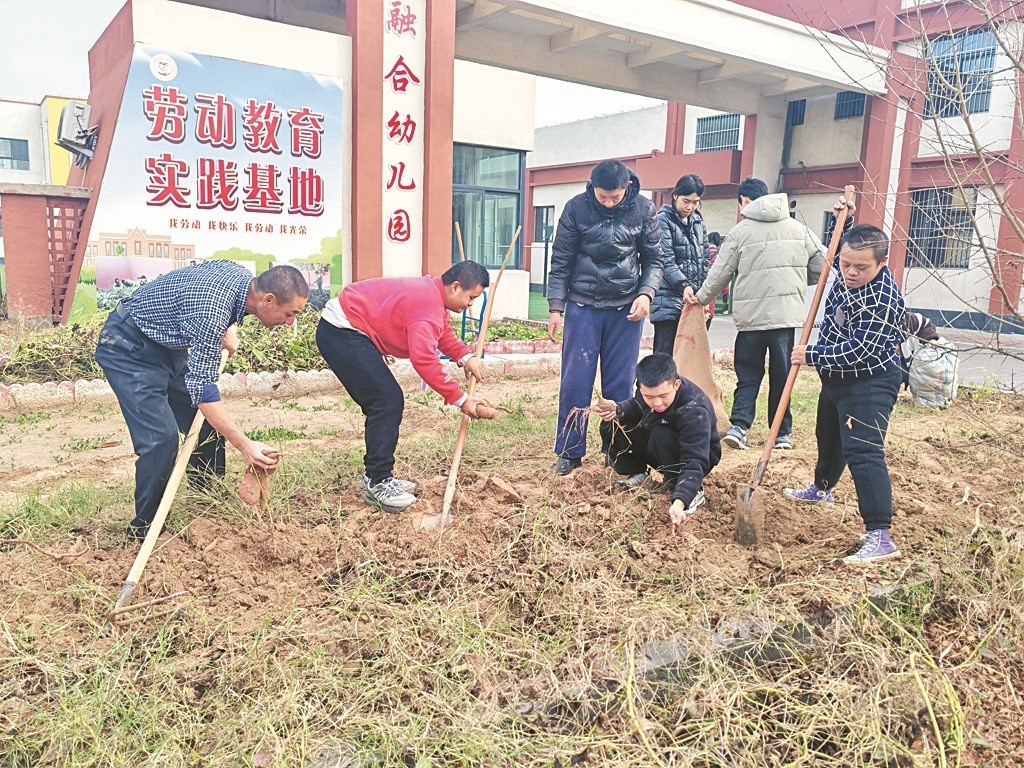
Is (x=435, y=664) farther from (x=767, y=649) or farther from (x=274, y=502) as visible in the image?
(x=274, y=502)

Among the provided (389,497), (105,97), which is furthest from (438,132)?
(389,497)

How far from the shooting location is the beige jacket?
177 inches

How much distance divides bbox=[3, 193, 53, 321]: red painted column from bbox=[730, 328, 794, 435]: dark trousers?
830 cm

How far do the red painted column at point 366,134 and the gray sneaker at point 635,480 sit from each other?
21.9 feet

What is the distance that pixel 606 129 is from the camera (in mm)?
21078

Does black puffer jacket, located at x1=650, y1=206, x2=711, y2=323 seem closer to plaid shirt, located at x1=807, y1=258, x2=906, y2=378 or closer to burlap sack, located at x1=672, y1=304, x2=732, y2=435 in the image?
burlap sack, located at x1=672, y1=304, x2=732, y2=435

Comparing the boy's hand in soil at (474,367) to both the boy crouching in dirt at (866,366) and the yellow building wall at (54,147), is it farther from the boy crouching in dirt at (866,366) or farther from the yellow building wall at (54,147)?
the yellow building wall at (54,147)

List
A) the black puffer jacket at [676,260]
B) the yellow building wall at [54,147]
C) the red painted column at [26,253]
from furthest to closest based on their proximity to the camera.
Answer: the yellow building wall at [54,147] < the red painted column at [26,253] < the black puffer jacket at [676,260]

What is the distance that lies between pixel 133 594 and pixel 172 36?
7.88m

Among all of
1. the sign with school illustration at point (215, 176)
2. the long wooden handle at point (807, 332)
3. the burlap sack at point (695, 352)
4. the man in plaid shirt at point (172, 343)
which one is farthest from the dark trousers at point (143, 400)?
the sign with school illustration at point (215, 176)

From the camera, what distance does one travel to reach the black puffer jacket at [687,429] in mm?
3174

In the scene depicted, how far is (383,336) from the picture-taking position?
3389 millimetres

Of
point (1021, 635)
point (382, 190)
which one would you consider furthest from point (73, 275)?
point (1021, 635)

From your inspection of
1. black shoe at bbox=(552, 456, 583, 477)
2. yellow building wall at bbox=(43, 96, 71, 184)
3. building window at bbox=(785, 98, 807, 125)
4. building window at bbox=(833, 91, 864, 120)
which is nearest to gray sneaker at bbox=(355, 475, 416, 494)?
black shoe at bbox=(552, 456, 583, 477)
